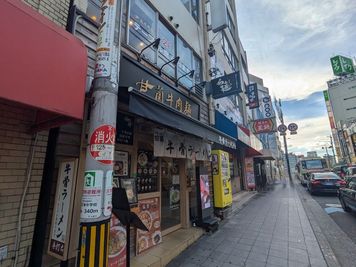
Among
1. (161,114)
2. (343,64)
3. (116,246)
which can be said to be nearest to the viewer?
(116,246)

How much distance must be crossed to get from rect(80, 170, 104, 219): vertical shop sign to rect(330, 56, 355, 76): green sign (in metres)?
78.1

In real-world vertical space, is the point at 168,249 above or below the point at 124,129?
below

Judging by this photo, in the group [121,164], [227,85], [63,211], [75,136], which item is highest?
[227,85]

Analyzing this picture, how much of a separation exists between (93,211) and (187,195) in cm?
499

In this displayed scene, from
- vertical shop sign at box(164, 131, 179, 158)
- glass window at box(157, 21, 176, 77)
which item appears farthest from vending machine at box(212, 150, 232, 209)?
glass window at box(157, 21, 176, 77)

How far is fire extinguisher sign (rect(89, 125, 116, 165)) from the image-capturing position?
2.29m

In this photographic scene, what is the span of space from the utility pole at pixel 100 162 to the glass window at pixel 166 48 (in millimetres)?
4018

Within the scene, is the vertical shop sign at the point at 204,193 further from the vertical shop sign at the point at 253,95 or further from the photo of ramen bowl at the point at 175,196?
the vertical shop sign at the point at 253,95

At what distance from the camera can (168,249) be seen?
482 centimetres

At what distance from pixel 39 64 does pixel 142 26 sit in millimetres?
4498

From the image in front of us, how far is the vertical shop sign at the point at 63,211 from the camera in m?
2.73

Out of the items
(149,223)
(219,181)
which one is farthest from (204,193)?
(149,223)

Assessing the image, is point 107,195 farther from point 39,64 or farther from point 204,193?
point 204,193

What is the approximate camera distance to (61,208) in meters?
2.88
